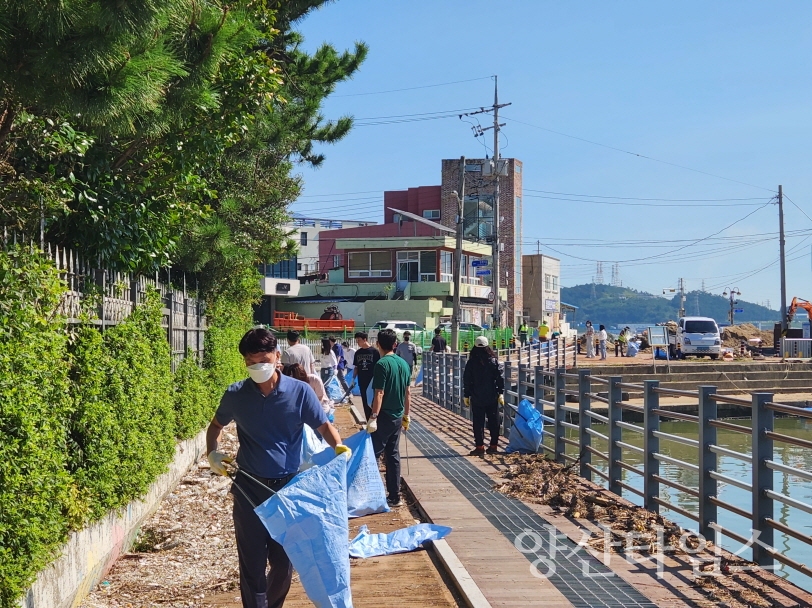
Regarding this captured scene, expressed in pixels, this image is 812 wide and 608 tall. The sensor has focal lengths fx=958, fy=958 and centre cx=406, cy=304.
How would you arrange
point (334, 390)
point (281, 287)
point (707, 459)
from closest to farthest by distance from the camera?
point (707, 459), point (334, 390), point (281, 287)

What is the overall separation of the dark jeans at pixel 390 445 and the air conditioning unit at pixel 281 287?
1911 inches

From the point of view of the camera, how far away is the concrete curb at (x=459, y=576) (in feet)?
21.1

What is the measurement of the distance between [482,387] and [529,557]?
6.29 meters

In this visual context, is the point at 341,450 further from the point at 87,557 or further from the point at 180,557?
the point at 180,557

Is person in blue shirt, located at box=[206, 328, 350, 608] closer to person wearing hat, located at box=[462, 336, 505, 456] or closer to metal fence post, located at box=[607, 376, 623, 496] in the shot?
metal fence post, located at box=[607, 376, 623, 496]

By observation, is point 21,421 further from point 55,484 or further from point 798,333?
point 798,333

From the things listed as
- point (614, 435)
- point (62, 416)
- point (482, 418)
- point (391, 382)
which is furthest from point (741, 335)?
point (62, 416)

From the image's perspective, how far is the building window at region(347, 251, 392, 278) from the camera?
65125mm

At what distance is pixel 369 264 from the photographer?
216ft

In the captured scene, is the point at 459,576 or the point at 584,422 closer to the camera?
the point at 459,576

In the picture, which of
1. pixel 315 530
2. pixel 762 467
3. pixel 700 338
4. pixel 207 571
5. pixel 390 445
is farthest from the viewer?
pixel 700 338

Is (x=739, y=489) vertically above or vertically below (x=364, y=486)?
below

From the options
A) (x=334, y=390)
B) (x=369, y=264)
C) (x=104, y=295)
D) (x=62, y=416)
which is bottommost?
(x=334, y=390)

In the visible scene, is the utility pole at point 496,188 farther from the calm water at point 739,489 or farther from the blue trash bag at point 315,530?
the blue trash bag at point 315,530
